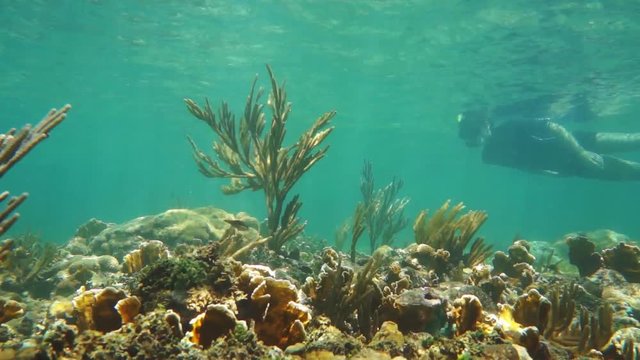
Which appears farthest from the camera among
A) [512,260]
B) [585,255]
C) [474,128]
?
[474,128]

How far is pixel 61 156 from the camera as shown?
10438cm

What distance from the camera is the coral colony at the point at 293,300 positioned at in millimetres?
2750

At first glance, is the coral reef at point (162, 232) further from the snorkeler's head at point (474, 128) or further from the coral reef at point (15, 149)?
the snorkeler's head at point (474, 128)

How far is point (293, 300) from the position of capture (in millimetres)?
3393

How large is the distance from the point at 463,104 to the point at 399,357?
33.1 metres

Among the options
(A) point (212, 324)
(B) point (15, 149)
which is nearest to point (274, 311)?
(A) point (212, 324)

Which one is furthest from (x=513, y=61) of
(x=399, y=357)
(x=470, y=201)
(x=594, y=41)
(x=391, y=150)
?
(x=470, y=201)

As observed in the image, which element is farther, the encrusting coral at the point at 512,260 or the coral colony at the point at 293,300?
the encrusting coral at the point at 512,260

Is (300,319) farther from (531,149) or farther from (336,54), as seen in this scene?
(336,54)

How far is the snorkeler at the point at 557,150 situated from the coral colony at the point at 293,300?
12.3 metres

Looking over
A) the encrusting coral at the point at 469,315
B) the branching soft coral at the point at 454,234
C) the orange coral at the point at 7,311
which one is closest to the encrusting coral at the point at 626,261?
the branching soft coral at the point at 454,234

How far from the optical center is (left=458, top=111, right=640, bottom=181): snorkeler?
18.3 meters

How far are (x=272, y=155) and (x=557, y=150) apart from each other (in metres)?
16.0

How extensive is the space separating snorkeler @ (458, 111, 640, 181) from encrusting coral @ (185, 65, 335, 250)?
1471cm
